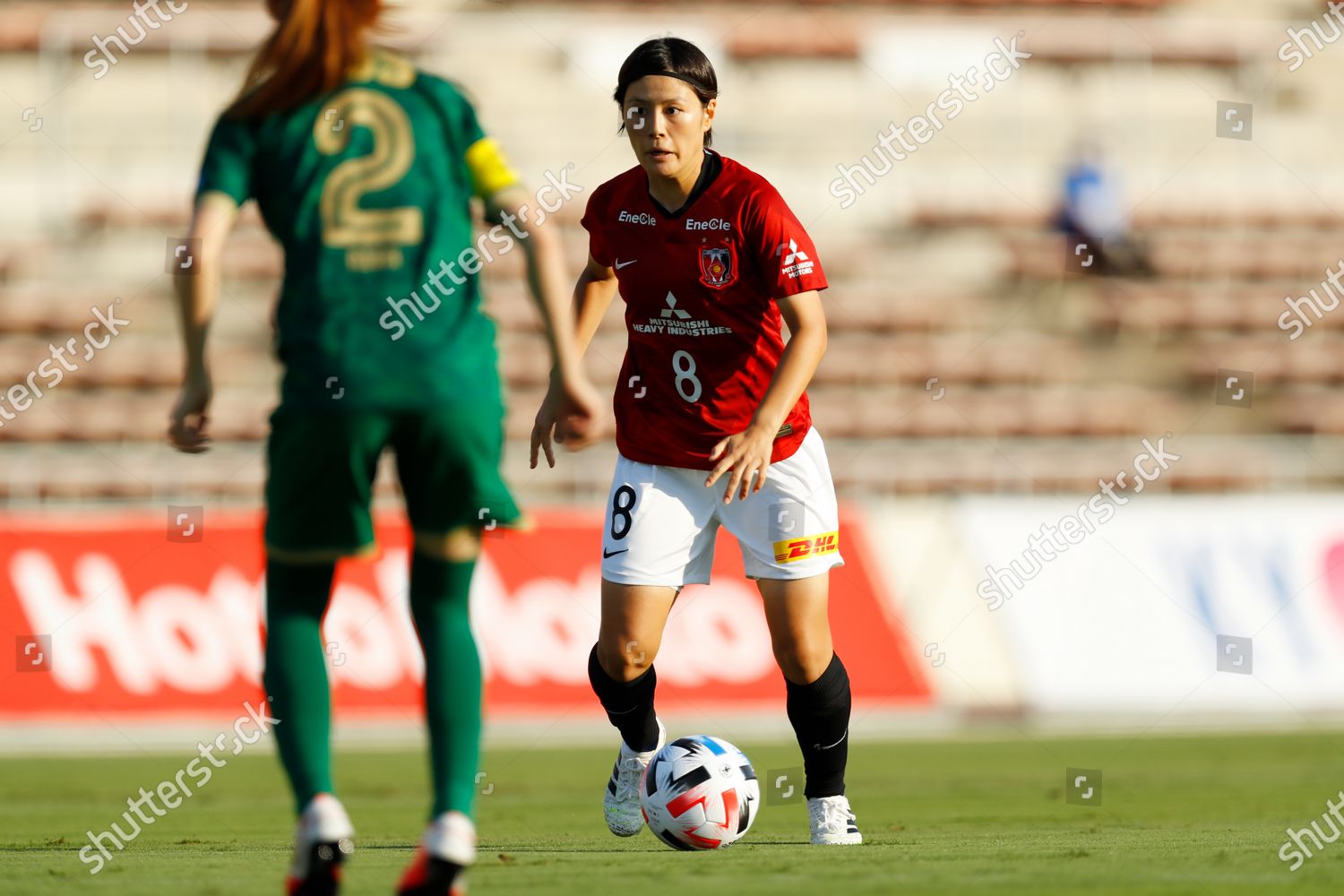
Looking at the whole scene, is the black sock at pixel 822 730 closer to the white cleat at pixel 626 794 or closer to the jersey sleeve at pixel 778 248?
the white cleat at pixel 626 794

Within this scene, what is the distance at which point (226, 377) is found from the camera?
1875cm

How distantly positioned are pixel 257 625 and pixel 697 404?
23.9ft

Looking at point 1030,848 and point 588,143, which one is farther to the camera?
point 588,143

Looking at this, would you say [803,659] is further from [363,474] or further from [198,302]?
[198,302]

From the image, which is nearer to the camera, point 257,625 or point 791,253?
point 791,253

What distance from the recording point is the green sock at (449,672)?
4270 millimetres

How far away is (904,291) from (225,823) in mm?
13764

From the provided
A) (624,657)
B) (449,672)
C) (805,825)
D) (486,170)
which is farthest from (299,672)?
(805,825)

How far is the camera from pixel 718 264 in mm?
6051

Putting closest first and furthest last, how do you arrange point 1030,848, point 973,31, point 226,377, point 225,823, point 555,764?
point 1030,848, point 225,823, point 555,764, point 226,377, point 973,31

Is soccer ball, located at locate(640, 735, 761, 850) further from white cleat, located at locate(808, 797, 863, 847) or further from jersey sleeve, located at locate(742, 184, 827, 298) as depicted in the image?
jersey sleeve, located at locate(742, 184, 827, 298)

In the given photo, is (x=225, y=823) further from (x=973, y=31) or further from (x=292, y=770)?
(x=973, y=31)

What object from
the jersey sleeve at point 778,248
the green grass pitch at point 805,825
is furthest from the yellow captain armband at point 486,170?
the green grass pitch at point 805,825


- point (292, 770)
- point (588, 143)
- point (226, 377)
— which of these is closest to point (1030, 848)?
point (292, 770)
